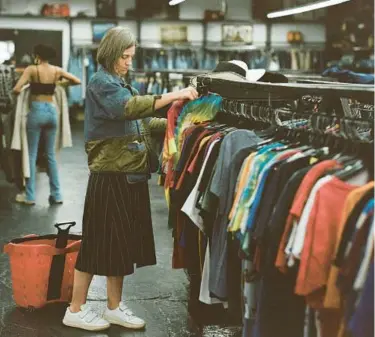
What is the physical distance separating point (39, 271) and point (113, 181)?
796 millimetres

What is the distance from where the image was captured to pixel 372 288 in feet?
6.57

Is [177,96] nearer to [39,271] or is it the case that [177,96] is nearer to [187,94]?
[187,94]

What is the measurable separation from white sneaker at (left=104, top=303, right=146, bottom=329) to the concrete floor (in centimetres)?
4

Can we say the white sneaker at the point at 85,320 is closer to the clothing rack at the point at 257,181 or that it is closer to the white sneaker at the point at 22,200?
the clothing rack at the point at 257,181

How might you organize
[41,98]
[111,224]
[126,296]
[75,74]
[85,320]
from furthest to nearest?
[75,74] → [41,98] → [126,296] → [85,320] → [111,224]

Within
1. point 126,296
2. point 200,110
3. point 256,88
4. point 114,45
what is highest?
point 114,45

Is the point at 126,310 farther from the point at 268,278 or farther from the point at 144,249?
the point at 268,278

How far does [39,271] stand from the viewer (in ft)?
13.1

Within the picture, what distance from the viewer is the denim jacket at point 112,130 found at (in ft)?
11.4

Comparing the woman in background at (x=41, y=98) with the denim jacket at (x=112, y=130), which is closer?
the denim jacket at (x=112, y=130)

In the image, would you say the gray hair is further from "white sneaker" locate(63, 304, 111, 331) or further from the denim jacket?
"white sneaker" locate(63, 304, 111, 331)

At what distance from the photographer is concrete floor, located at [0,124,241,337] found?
379 centimetres

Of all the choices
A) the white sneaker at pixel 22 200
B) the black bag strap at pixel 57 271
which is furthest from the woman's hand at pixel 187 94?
the white sneaker at pixel 22 200

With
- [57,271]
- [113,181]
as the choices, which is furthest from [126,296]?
[113,181]
